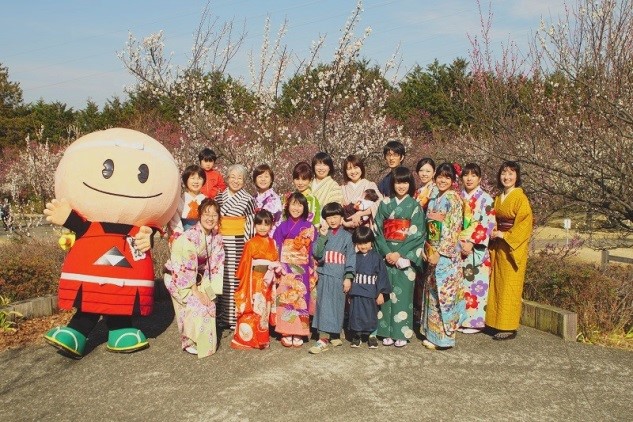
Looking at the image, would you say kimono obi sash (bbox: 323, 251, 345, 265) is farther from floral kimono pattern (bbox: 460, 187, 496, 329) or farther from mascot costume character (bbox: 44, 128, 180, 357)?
mascot costume character (bbox: 44, 128, 180, 357)

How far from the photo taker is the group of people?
5.37 m

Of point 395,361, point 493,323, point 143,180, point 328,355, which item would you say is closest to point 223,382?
point 328,355

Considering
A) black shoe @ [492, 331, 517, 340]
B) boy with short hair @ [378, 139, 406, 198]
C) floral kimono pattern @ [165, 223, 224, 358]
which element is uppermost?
boy with short hair @ [378, 139, 406, 198]

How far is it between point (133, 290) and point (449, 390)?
273 cm

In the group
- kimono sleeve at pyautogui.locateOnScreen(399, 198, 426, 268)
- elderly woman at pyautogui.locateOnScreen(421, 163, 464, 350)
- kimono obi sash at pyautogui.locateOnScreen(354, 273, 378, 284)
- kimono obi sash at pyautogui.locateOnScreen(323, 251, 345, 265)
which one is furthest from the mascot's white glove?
elderly woman at pyautogui.locateOnScreen(421, 163, 464, 350)

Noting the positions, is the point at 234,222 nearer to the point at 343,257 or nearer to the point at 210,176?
the point at 210,176

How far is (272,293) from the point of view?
555cm

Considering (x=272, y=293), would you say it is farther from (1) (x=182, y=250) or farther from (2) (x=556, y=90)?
(2) (x=556, y=90)

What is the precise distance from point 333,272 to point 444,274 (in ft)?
3.41

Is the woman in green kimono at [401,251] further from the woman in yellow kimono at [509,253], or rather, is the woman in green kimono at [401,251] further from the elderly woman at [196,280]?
the elderly woman at [196,280]

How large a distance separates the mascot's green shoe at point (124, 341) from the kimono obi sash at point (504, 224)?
144 inches

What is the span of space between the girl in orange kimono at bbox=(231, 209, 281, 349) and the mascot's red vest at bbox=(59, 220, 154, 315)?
0.92 m

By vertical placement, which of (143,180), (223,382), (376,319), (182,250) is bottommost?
(223,382)

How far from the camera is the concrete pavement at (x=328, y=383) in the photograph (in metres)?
4.00
